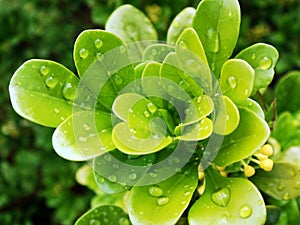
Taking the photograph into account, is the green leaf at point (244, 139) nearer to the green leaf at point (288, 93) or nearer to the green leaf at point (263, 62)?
the green leaf at point (263, 62)

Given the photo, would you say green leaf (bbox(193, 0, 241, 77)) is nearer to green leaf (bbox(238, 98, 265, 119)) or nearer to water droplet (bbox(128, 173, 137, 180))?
green leaf (bbox(238, 98, 265, 119))

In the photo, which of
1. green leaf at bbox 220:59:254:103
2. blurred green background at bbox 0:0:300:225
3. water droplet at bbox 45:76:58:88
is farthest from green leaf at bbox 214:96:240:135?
blurred green background at bbox 0:0:300:225

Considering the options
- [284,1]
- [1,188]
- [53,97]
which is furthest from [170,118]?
[284,1]

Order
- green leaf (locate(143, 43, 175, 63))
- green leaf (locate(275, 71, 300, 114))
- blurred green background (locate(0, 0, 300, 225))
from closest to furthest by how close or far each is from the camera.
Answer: green leaf (locate(143, 43, 175, 63)) < green leaf (locate(275, 71, 300, 114)) < blurred green background (locate(0, 0, 300, 225))

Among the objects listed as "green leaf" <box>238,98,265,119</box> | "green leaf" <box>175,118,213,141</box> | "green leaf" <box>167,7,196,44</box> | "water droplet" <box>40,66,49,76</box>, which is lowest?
"green leaf" <box>238,98,265,119</box>

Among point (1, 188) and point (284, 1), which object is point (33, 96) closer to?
point (1, 188)

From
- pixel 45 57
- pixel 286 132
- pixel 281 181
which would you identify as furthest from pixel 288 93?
pixel 45 57

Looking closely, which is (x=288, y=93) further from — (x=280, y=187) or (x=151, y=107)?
(x=151, y=107)

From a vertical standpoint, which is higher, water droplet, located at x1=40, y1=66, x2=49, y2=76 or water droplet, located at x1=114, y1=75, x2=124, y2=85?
water droplet, located at x1=40, y1=66, x2=49, y2=76
